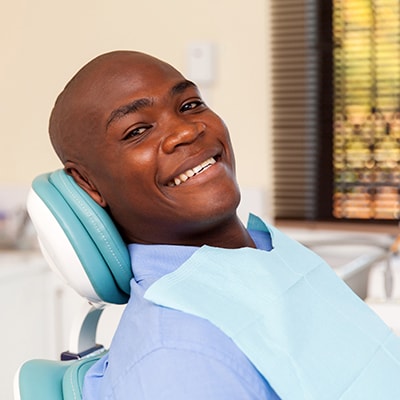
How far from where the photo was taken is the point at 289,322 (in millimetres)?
1029

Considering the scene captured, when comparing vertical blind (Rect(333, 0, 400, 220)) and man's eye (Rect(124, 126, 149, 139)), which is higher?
man's eye (Rect(124, 126, 149, 139))

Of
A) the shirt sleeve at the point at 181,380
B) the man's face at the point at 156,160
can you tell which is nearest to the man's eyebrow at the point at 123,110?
the man's face at the point at 156,160

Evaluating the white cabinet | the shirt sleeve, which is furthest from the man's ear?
the white cabinet

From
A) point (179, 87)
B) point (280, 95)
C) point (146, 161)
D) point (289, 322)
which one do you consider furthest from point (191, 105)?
point (280, 95)

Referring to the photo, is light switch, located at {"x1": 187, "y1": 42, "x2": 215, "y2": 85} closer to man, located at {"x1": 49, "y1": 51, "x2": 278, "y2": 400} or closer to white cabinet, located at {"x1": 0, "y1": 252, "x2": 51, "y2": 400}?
white cabinet, located at {"x1": 0, "y1": 252, "x2": 51, "y2": 400}

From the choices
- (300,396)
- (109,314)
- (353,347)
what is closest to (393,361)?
(353,347)

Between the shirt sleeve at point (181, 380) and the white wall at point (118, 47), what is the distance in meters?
1.70

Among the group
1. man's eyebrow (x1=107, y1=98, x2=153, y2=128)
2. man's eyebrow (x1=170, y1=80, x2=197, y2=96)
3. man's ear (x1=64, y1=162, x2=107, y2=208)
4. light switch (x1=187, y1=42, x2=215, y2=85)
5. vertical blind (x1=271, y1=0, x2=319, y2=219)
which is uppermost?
man's eyebrow (x1=170, y1=80, x2=197, y2=96)

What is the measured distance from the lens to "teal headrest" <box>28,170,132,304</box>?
109 cm

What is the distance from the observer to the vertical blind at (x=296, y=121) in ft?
8.63

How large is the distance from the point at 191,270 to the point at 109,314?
48.7 inches

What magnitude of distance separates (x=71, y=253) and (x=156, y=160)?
0.18 metres

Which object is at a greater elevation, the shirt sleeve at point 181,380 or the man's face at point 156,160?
the man's face at point 156,160

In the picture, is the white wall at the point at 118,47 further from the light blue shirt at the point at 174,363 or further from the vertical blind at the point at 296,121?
the light blue shirt at the point at 174,363
